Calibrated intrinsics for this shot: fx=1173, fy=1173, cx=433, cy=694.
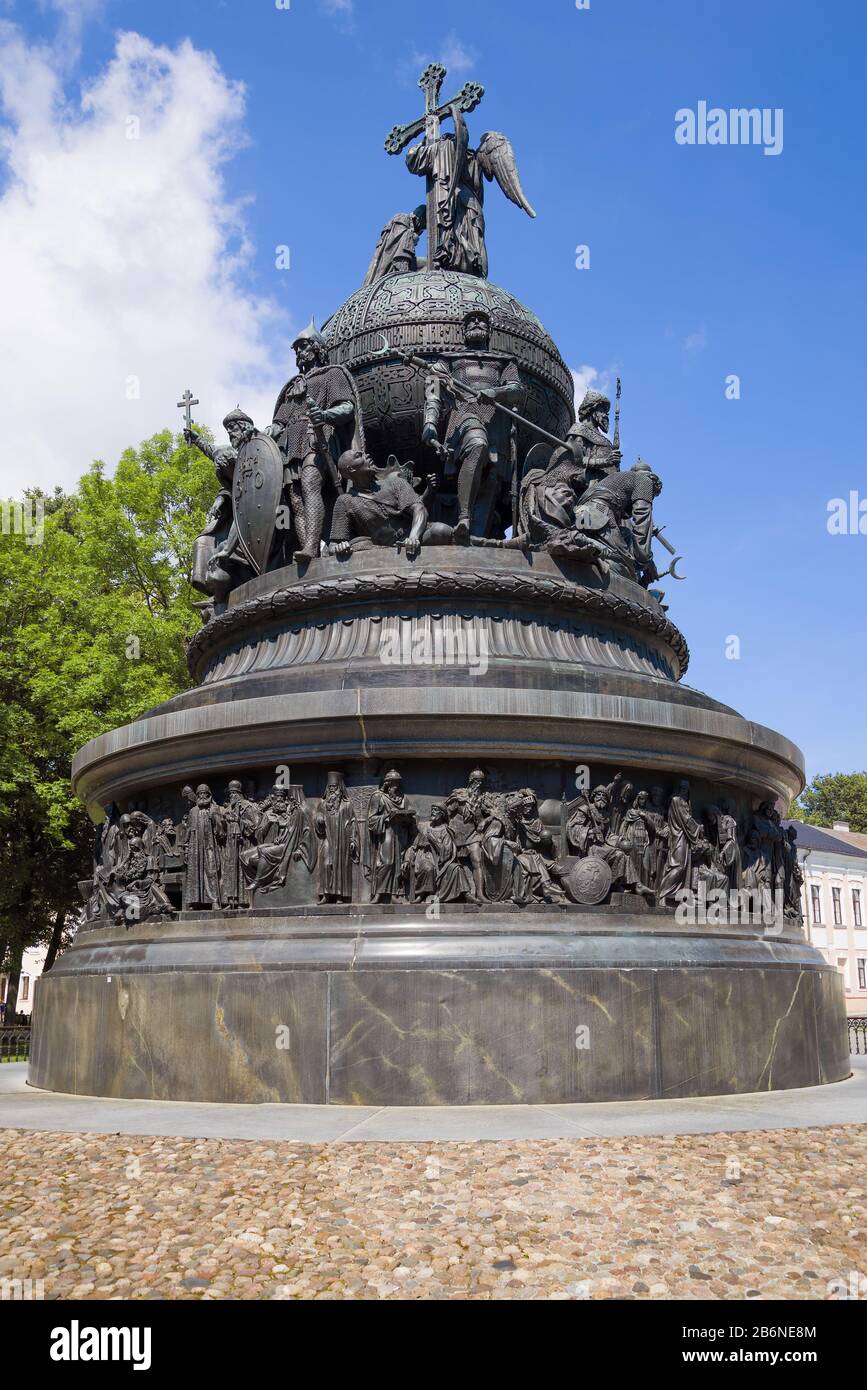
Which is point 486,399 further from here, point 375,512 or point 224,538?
point 224,538

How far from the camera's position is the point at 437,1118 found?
10.1 m

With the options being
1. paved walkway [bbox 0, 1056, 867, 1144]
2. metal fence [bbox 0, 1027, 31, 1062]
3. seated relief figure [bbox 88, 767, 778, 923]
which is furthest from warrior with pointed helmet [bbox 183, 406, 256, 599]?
metal fence [bbox 0, 1027, 31, 1062]

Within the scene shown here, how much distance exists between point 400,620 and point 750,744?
4570 mm

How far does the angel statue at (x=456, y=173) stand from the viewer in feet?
69.5

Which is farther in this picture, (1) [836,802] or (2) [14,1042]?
(1) [836,802]

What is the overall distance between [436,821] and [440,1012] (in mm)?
2098

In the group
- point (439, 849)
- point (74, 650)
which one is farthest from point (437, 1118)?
point (74, 650)

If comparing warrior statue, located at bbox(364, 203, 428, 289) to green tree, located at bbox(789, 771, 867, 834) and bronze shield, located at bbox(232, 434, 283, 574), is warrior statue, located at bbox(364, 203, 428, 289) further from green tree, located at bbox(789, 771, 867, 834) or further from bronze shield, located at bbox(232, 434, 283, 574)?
green tree, located at bbox(789, 771, 867, 834)

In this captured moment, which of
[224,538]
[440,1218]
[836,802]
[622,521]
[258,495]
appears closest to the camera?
[440,1218]

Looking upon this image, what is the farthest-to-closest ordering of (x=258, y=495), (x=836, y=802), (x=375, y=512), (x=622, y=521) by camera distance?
(x=836, y=802)
(x=622, y=521)
(x=258, y=495)
(x=375, y=512)

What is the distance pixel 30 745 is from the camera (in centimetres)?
3173

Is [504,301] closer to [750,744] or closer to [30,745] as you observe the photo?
[750,744]

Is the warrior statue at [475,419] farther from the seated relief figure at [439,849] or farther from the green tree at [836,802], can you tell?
the green tree at [836,802]

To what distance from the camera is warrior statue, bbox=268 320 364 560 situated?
16234 millimetres
